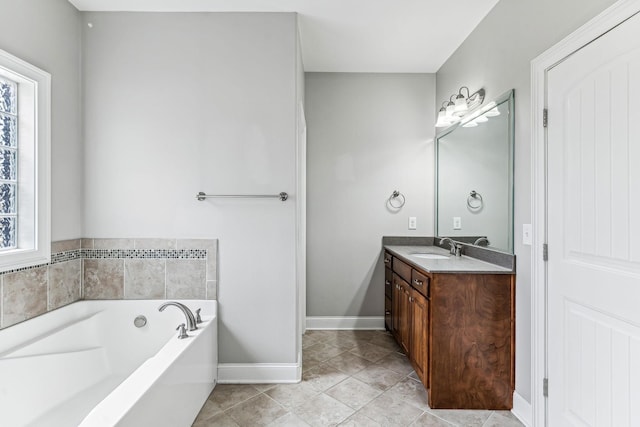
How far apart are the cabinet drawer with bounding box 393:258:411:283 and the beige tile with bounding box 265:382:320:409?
102 centimetres

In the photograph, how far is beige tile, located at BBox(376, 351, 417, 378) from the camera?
8.37ft

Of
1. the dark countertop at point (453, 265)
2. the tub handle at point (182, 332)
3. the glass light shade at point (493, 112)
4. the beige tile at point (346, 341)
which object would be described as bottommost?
the beige tile at point (346, 341)

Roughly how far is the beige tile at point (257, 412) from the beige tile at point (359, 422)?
1.22 feet

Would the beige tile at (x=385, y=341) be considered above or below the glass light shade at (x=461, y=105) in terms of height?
below

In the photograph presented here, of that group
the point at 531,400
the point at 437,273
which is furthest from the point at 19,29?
the point at 531,400

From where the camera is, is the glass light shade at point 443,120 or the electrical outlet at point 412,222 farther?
the electrical outlet at point 412,222

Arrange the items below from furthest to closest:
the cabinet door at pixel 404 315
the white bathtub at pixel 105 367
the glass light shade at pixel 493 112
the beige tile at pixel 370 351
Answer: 1. the beige tile at pixel 370 351
2. the cabinet door at pixel 404 315
3. the glass light shade at pixel 493 112
4. the white bathtub at pixel 105 367

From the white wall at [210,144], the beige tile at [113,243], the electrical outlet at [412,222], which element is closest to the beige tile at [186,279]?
the white wall at [210,144]

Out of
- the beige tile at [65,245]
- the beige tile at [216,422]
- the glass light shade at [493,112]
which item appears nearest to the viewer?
the beige tile at [216,422]

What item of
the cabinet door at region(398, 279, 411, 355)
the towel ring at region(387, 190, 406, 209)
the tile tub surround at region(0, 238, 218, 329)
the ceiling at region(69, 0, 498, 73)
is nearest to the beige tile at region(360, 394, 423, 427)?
the cabinet door at region(398, 279, 411, 355)

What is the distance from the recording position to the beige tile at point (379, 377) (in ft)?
7.70

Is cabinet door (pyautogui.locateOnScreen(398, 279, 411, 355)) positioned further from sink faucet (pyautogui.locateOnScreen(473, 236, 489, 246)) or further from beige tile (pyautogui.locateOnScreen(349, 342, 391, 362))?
sink faucet (pyautogui.locateOnScreen(473, 236, 489, 246))

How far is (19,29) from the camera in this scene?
6.09ft

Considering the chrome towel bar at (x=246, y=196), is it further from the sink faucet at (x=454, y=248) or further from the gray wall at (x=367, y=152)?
the sink faucet at (x=454, y=248)
